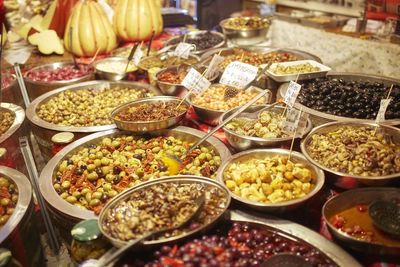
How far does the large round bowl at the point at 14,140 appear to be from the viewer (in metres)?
2.71

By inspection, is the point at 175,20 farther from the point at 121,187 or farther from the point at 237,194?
the point at 237,194

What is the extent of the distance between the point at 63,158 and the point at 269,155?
1396 millimetres

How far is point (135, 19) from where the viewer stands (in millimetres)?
4566

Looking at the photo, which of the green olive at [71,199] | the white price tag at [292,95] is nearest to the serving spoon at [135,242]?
the green olive at [71,199]

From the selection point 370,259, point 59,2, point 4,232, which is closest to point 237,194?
point 370,259

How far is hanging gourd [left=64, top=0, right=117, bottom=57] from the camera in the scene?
4.35 metres

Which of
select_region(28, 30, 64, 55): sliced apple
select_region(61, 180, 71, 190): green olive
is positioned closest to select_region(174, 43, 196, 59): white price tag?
select_region(28, 30, 64, 55): sliced apple

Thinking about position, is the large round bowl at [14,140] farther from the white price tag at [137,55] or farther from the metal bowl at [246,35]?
the metal bowl at [246,35]

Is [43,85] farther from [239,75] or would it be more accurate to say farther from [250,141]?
[250,141]

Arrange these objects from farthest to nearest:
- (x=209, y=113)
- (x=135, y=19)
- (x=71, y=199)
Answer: (x=135, y=19), (x=209, y=113), (x=71, y=199)

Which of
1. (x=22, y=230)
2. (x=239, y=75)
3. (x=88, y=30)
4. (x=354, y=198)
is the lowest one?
(x=22, y=230)

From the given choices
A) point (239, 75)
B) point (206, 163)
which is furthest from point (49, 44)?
point (206, 163)

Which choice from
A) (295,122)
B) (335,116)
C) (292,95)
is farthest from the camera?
(335,116)

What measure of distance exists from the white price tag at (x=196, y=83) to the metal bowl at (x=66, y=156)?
1.30ft
